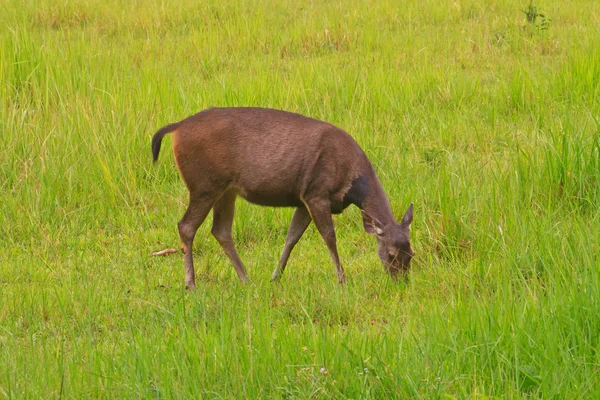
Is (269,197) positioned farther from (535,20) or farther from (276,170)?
(535,20)

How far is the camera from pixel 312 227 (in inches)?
284

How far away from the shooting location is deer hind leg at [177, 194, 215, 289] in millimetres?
6168

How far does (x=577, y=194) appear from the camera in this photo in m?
6.00

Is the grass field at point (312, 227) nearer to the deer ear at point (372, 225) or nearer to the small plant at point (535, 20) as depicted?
the small plant at point (535, 20)

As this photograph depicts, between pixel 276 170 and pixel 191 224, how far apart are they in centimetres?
69

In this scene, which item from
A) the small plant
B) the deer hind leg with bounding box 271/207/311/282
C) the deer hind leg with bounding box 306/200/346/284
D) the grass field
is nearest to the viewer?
the grass field

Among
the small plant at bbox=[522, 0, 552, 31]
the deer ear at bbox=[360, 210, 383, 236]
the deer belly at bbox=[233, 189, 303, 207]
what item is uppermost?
the small plant at bbox=[522, 0, 552, 31]

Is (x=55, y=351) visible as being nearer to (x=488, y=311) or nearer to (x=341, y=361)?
(x=341, y=361)

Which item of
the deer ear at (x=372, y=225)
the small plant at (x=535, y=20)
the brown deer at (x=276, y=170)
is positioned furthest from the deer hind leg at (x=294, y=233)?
the small plant at (x=535, y=20)

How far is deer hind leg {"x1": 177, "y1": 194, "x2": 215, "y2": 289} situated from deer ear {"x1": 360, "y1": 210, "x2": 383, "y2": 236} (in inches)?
40.0

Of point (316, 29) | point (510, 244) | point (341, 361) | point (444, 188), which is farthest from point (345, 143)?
point (316, 29)

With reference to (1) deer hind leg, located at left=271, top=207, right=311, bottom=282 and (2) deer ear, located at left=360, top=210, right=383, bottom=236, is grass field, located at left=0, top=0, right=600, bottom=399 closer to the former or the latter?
(1) deer hind leg, located at left=271, top=207, right=311, bottom=282

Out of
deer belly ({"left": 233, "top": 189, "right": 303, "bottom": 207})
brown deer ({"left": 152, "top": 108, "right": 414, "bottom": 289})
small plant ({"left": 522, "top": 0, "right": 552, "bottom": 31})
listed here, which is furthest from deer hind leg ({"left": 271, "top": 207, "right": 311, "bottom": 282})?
small plant ({"left": 522, "top": 0, "right": 552, "bottom": 31})

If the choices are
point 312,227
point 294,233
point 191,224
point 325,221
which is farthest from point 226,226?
point 312,227
